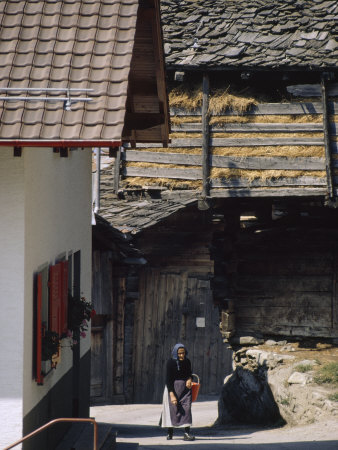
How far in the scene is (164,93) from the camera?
1070 cm

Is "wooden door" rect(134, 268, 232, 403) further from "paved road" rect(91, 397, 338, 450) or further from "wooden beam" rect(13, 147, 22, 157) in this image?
"wooden beam" rect(13, 147, 22, 157)

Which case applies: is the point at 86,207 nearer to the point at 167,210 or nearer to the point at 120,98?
the point at 167,210

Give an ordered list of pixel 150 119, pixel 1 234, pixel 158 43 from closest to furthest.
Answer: pixel 1 234 < pixel 158 43 < pixel 150 119

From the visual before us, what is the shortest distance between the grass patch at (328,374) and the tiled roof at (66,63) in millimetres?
8407

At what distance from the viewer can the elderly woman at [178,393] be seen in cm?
1459

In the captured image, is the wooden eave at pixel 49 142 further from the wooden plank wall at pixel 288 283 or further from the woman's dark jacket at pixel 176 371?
the wooden plank wall at pixel 288 283

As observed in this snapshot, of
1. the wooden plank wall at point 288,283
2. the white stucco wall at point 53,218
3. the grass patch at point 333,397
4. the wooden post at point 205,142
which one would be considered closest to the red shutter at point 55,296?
the white stucco wall at point 53,218

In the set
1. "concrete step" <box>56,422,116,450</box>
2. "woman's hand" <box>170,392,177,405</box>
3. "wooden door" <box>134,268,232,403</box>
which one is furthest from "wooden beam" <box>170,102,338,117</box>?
"concrete step" <box>56,422,116,450</box>

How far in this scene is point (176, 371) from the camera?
48.1ft

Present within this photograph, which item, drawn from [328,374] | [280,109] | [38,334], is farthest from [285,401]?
[38,334]

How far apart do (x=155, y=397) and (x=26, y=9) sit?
12.6 m

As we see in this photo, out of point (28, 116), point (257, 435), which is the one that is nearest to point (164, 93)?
point (28, 116)

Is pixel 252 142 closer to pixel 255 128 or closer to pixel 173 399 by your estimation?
pixel 255 128

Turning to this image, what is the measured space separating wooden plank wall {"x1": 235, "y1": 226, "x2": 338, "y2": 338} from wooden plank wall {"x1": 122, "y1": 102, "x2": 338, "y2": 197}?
66.1 inches
